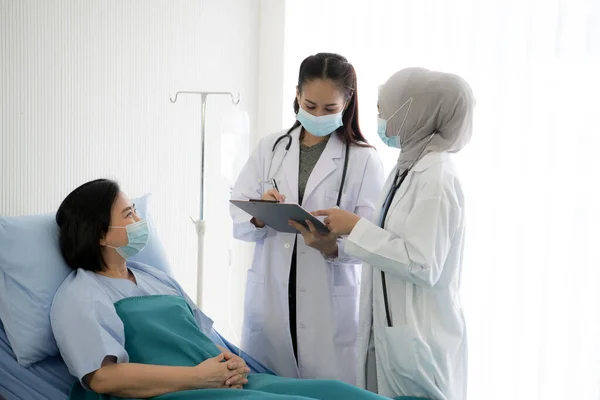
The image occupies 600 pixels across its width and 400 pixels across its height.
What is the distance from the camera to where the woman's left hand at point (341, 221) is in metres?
1.85

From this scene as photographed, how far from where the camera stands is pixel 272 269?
221cm

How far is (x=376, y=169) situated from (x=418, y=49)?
916 millimetres

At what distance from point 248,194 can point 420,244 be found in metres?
0.78

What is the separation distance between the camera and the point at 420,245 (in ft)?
5.50

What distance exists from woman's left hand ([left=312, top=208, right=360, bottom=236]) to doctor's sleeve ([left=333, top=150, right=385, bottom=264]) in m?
0.27

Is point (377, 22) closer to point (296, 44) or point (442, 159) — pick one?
point (296, 44)

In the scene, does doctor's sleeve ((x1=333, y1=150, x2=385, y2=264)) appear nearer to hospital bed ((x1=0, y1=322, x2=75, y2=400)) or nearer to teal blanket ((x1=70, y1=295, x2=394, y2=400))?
teal blanket ((x1=70, y1=295, x2=394, y2=400))

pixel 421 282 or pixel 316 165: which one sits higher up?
pixel 316 165

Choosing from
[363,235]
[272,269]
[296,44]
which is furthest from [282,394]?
Answer: [296,44]

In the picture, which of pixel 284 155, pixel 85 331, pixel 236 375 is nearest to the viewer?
pixel 85 331

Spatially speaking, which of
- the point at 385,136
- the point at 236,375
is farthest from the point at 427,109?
the point at 236,375

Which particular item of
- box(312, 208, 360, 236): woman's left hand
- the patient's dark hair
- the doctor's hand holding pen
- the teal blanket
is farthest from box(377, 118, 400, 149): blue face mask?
the patient's dark hair

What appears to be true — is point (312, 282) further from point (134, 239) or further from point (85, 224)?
point (85, 224)

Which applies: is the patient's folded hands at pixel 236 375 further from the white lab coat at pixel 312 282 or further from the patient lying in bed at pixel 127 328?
the white lab coat at pixel 312 282
